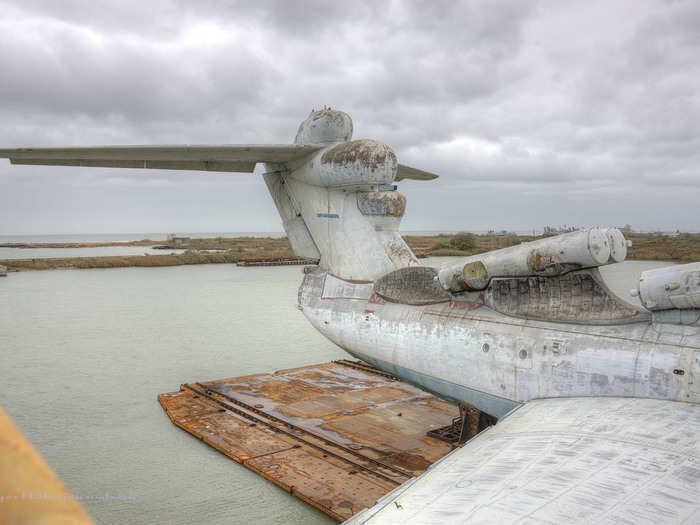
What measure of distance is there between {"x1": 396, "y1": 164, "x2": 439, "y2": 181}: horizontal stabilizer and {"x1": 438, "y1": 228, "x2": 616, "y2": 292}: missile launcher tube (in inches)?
136

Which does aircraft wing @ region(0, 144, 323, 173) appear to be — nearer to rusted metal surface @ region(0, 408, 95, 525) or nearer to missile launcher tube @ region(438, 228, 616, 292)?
missile launcher tube @ region(438, 228, 616, 292)

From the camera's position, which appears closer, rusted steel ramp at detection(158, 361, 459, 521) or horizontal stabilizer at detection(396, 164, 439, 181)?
rusted steel ramp at detection(158, 361, 459, 521)

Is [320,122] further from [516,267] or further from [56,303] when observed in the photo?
[56,303]

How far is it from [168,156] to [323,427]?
4.83m

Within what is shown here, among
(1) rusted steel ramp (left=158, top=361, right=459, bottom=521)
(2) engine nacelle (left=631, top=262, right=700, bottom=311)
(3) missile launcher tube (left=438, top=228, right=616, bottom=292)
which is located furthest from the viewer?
(1) rusted steel ramp (left=158, top=361, right=459, bottom=521)

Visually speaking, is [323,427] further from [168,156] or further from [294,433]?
[168,156]

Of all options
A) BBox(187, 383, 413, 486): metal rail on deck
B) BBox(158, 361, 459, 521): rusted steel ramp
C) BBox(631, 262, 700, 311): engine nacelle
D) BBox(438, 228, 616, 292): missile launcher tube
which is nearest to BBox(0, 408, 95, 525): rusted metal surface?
BBox(631, 262, 700, 311): engine nacelle

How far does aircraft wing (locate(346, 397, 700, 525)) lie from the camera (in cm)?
299

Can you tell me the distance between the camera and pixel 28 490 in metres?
0.67

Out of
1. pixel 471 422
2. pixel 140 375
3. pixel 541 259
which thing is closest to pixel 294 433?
pixel 471 422

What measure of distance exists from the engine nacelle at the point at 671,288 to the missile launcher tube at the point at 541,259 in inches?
20.3

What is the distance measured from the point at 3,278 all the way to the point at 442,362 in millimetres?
33181

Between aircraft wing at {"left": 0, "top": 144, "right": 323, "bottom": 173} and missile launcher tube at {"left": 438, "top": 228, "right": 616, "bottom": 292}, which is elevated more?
aircraft wing at {"left": 0, "top": 144, "right": 323, "bottom": 173}

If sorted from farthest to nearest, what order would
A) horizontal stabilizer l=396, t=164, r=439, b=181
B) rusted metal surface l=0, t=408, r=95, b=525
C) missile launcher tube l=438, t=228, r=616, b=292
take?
horizontal stabilizer l=396, t=164, r=439, b=181 → missile launcher tube l=438, t=228, r=616, b=292 → rusted metal surface l=0, t=408, r=95, b=525
